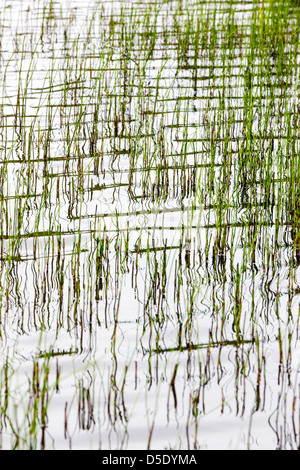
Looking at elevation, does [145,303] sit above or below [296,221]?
below

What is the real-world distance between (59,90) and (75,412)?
390 centimetres

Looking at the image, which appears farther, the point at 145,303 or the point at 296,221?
the point at 296,221

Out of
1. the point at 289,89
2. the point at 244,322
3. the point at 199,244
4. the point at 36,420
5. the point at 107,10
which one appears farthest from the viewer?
the point at 107,10

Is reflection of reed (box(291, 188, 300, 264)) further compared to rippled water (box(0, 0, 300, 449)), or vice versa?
reflection of reed (box(291, 188, 300, 264))

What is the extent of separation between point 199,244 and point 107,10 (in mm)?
6113

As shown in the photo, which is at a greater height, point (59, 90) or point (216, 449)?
point (59, 90)

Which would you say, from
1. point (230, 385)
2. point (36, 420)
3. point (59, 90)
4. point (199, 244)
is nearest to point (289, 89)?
point (59, 90)

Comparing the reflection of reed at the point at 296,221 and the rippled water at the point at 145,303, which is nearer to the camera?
the rippled water at the point at 145,303

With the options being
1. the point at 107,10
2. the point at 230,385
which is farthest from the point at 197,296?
the point at 107,10
